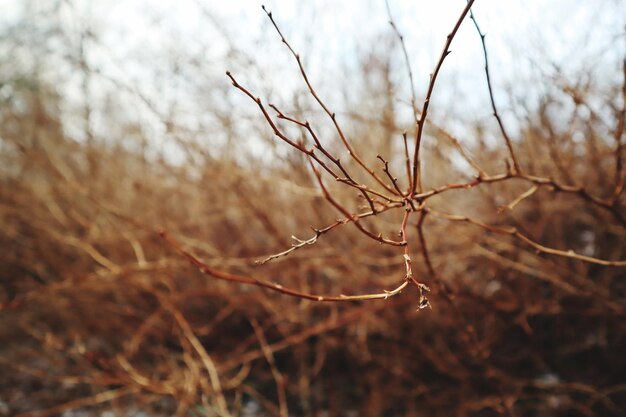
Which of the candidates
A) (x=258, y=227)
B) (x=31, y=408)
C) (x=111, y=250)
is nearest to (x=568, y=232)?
(x=258, y=227)

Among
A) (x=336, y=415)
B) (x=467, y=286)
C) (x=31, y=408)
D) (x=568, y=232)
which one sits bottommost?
(x=31, y=408)

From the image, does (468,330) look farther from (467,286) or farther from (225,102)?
(225,102)

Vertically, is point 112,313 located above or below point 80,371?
above

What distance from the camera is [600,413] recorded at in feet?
8.96

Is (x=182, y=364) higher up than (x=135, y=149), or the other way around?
(x=135, y=149)

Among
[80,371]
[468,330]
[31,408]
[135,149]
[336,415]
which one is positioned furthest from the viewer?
[135,149]

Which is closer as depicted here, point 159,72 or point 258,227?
point 159,72

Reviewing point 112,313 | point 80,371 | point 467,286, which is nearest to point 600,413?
point 467,286

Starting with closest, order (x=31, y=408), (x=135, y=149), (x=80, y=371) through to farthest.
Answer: (x=31, y=408) → (x=80, y=371) → (x=135, y=149)

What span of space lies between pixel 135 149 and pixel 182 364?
215 cm

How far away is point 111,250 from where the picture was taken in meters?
3.63

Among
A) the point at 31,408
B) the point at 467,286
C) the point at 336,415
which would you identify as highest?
the point at 467,286

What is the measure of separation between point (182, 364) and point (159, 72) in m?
2.63

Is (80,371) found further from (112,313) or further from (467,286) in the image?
(467,286)
